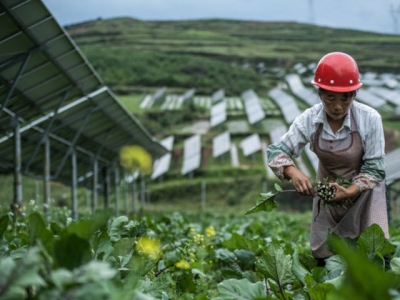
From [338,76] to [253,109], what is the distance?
3576 cm

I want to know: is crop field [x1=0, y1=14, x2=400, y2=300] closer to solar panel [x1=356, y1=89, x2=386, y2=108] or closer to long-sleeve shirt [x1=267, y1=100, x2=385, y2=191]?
long-sleeve shirt [x1=267, y1=100, x2=385, y2=191]

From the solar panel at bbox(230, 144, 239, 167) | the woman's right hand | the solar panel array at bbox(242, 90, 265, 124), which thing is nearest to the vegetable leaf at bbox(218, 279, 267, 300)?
the woman's right hand

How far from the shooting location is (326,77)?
10.9ft

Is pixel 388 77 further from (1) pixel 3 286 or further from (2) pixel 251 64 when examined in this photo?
(1) pixel 3 286

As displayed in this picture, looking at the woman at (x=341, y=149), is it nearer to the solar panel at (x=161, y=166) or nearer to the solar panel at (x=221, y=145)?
the solar panel at (x=221, y=145)

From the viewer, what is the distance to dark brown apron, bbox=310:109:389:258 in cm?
354

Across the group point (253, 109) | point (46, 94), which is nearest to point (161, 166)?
point (253, 109)

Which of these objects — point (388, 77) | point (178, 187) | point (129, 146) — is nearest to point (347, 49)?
point (388, 77)

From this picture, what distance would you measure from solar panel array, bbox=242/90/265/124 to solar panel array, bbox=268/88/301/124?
1316 mm

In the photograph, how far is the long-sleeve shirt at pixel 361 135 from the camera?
3436 millimetres

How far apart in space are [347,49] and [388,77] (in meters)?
19.5

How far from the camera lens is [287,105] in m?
39.2

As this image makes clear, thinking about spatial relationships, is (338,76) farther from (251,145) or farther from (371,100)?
(371,100)

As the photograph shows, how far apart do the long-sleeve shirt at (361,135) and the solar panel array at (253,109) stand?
32.2 meters
